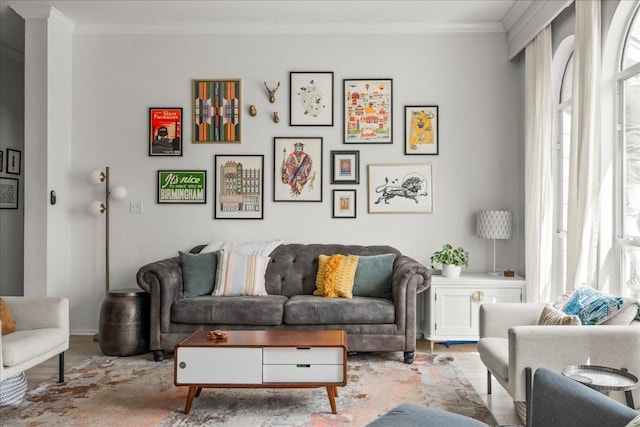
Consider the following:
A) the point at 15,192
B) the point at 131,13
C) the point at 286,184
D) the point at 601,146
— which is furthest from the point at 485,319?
the point at 15,192

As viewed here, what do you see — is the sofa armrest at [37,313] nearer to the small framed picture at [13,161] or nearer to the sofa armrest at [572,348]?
Answer: the small framed picture at [13,161]

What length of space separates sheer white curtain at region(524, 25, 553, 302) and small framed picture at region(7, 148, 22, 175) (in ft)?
17.5

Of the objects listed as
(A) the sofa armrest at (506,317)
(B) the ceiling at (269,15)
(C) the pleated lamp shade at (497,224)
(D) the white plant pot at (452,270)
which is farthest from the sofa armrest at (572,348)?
(B) the ceiling at (269,15)

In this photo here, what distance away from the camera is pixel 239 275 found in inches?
189

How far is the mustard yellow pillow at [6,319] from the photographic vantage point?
3572 mm

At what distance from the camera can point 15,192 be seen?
6.23m

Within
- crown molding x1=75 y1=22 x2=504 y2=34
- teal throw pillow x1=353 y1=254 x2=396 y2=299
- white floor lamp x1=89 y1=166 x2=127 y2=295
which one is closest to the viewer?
teal throw pillow x1=353 y1=254 x2=396 y2=299

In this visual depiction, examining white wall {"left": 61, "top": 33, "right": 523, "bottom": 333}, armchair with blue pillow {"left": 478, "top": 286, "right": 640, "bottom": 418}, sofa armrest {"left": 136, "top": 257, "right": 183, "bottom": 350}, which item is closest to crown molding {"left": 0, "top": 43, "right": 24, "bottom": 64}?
white wall {"left": 61, "top": 33, "right": 523, "bottom": 333}

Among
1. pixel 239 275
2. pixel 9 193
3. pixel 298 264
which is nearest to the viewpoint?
pixel 239 275

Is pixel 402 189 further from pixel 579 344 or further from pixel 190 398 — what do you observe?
pixel 190 398

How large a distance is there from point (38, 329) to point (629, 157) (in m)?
4.08

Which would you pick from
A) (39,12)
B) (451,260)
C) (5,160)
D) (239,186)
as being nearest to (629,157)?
(451,260)

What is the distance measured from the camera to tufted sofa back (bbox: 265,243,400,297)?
196 inches

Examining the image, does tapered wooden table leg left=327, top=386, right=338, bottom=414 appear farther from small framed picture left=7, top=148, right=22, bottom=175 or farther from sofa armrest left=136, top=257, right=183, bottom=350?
small framed picture left=7, top=148, right=22, bottom=175
